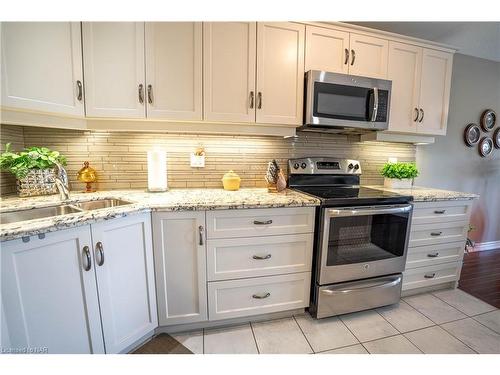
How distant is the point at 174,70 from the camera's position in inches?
58.4

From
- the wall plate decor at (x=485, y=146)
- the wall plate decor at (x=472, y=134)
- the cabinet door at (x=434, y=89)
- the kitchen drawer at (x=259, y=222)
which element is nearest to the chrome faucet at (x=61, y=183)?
the kitchen drawer at (x=259, y=222)

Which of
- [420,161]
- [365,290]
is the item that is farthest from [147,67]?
[420,161]

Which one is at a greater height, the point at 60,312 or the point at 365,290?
the point at 60,312

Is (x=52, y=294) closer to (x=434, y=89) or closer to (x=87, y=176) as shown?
(x=87, y=176)

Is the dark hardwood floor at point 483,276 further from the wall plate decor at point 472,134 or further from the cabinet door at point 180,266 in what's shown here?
the cabinet door at point 180,266

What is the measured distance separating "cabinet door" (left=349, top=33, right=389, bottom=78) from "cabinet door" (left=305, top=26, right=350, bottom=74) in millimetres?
66

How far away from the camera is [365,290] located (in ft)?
5.32

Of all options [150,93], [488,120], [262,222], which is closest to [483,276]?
[488,120]

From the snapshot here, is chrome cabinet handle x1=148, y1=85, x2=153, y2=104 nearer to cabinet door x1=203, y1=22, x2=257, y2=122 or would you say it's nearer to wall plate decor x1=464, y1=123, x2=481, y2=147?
cabinet door x1=203, y1=22, x2=257, y2=122

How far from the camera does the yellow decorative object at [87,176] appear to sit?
1644 millimetres

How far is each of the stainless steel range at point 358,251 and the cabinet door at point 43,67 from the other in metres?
Answer: 1.76

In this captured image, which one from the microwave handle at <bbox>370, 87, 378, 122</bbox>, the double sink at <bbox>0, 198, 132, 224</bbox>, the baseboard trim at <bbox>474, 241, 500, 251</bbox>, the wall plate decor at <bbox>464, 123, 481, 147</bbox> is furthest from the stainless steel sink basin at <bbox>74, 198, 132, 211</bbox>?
the baseboard trim at <bbox>474, 241, 500, 251</bbox>

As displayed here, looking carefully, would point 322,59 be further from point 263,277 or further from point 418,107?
point 263,277
